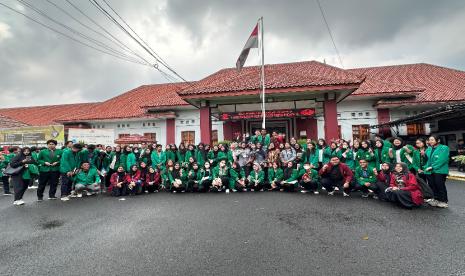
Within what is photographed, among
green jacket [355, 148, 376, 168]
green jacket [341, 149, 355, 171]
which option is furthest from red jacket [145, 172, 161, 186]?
green jacket [355, 148, 376, 168]

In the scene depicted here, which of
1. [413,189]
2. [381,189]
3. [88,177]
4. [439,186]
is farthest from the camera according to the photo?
[88,177]

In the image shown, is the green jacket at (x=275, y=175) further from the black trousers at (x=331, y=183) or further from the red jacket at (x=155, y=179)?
the red jacket at (x=155, y=179)

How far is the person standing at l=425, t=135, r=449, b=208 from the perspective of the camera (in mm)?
5242

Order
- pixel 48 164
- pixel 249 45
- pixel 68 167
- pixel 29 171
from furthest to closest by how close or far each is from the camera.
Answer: pixel 249 45
pixel 68 167
pixel 29 171
pixel 48 164

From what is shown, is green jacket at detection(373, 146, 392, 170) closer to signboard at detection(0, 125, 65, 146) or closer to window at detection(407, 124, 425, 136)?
window at detection(407, 124, 425, 136)

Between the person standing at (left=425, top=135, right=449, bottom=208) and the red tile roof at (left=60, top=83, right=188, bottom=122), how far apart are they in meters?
12.9

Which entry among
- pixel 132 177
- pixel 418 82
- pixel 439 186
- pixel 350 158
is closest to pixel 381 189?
pixel 439 186

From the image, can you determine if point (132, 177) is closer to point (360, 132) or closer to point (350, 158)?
point (350, 158)

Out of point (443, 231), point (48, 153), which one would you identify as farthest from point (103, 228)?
point (443, 231)

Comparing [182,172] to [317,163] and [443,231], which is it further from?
[443,231]

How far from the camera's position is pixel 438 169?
17.3 feet

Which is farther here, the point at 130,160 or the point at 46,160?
the point at 130,160

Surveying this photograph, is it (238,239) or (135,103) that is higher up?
(135,103)

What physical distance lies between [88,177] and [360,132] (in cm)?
1490
